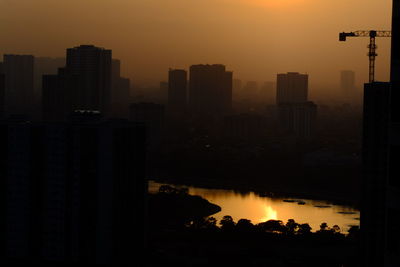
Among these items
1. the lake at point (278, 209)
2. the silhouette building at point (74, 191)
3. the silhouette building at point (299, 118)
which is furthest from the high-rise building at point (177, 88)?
the silhouette building at point (74, 191)

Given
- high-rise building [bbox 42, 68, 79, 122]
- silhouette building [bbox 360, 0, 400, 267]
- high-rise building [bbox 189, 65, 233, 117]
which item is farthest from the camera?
high-rise building [bbox 189, 65, 233, 117]

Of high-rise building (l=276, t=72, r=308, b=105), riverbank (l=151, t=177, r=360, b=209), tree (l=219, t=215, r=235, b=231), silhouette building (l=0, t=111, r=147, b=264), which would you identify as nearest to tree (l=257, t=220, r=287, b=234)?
tree (l=219, t=215, r=235, b=231)

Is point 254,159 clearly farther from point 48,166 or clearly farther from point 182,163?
point 48,166

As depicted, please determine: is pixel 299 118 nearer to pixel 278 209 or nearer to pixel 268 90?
pixel 278 209

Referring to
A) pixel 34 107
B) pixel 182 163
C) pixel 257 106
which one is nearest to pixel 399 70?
pixel 182 163

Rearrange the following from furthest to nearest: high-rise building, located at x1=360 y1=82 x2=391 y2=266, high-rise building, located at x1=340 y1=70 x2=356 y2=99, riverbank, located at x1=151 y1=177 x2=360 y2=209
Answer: high-rise building, located at x1=340 y1=70 x2=356 y2=99 < riverbank, located at x1=151 y1=177 x2=360 y2=209 < high-rise building, located at x1=360 y1=82 x2=391 y2=266

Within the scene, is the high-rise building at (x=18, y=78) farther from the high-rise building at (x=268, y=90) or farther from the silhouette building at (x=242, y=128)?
the high-rise building at (x=268, y=90)

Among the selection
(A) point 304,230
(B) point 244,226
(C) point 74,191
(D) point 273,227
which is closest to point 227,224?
(B) point 244,226

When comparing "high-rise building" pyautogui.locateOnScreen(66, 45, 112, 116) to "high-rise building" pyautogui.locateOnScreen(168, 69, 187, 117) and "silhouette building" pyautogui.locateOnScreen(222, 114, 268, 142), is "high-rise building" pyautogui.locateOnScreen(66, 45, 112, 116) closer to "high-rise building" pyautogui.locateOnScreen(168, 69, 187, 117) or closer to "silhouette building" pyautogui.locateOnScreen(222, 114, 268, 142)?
"silhouette building" pyautogui.locateOnScreen(222, 114, 268, 142)
